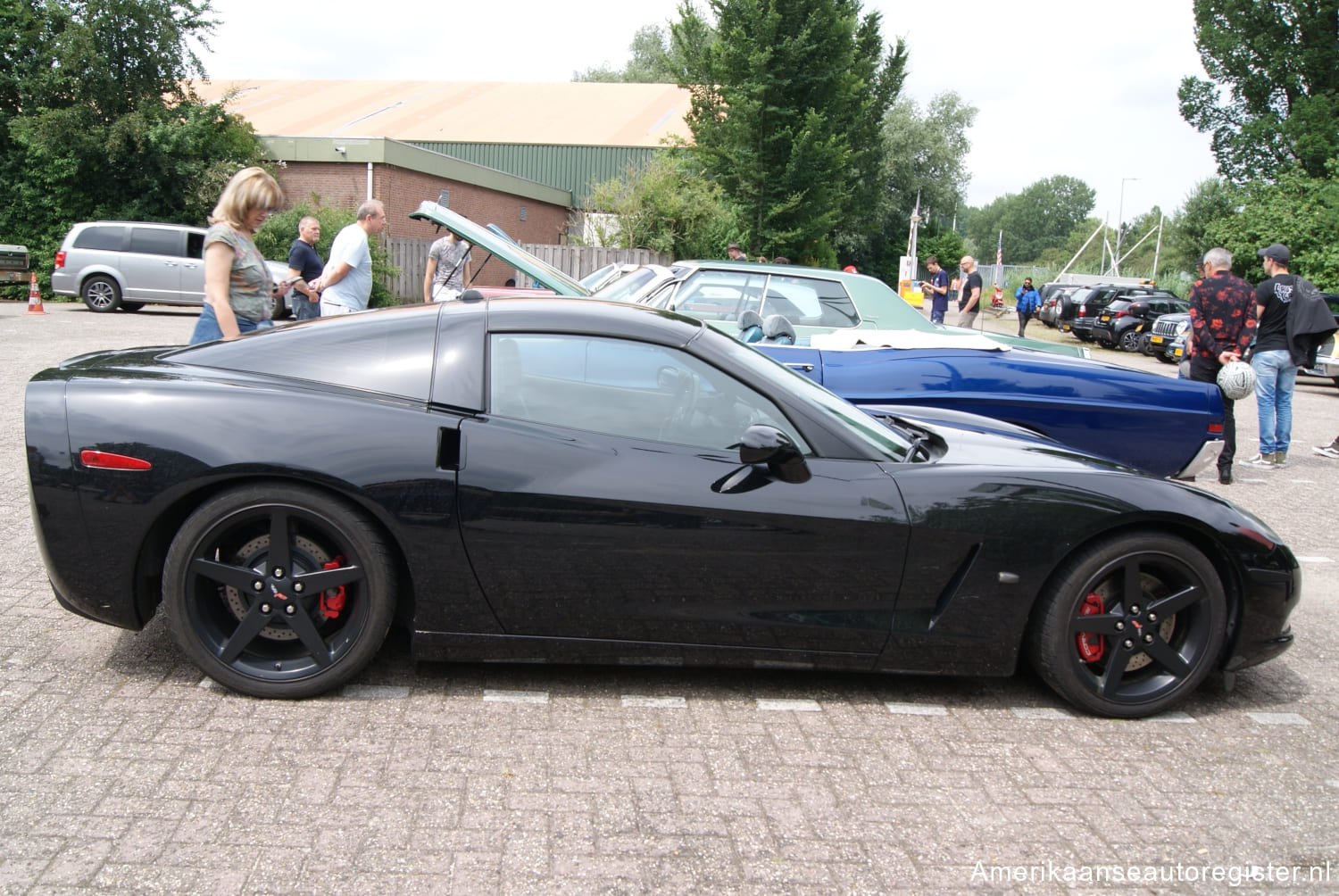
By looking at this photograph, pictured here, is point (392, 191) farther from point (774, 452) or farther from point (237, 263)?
point (774, 452)

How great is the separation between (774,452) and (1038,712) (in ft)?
4.51

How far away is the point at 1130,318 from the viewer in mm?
26516

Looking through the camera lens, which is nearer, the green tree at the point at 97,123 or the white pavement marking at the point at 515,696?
the white pavement marking at the point at 515,696

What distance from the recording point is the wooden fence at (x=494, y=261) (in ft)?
77.3

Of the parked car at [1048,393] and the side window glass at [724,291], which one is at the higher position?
the side window glass at [724,291]

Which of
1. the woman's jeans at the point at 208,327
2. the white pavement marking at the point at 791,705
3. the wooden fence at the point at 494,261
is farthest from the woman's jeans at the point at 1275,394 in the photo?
the wooden fence at the point at 494,261

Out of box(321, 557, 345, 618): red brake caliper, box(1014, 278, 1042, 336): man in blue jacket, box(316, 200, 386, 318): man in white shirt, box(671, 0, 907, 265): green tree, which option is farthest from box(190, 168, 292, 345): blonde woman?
box(1014, 278, 1042, 336): man in blue jacket

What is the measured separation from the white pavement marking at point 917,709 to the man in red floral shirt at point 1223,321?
598 centimetres

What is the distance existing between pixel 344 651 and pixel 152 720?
0.60m

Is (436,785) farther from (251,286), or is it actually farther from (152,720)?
(251,286)

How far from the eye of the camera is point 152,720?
10.1 feet

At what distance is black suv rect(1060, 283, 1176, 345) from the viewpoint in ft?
91.7

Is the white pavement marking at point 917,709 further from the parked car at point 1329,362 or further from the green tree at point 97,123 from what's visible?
the green tree at point 97,123

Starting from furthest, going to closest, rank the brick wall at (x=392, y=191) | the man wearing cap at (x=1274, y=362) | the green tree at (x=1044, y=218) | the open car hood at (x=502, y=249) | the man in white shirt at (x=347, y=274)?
the green tree at (x=1044, y=218) < the brick wall at (x=392, y=191) < the man wearing cap at (x=1274, y=362) < the man in white shirt at (x=347, y=274) < the open car hood at (x=502, y=249)
